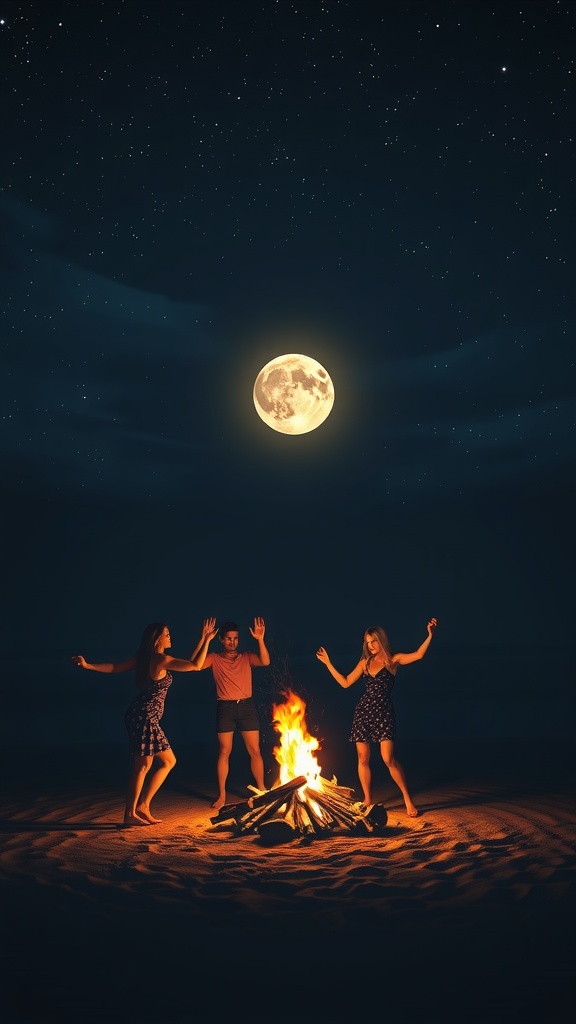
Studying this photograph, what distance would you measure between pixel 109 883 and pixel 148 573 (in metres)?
49.1

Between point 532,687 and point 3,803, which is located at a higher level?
point 532,687

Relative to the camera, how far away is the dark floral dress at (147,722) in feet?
28.1

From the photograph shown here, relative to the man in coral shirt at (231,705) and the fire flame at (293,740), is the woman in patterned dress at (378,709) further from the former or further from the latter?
the man in coral shirt at (231,705)

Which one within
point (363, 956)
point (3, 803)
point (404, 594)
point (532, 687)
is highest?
point (404, 594)

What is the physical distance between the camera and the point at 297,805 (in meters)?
8.48

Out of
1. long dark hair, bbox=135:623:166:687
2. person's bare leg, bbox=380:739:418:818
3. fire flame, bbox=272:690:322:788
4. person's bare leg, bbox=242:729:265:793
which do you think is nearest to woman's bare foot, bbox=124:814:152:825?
long dark hair, bbox=135:623:166:687

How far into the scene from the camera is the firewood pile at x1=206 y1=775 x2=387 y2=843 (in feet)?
26.7

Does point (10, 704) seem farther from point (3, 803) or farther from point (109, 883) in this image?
point (109, 883)

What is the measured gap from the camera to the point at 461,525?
2434 inches

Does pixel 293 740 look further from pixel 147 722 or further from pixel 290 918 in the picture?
pixel 290 918

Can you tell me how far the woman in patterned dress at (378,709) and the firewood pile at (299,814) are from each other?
1.47ft

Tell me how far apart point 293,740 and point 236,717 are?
2.34ft

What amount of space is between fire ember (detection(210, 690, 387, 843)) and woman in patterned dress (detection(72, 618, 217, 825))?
30.7 inches

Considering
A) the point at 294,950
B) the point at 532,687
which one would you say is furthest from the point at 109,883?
the point at 532,687
